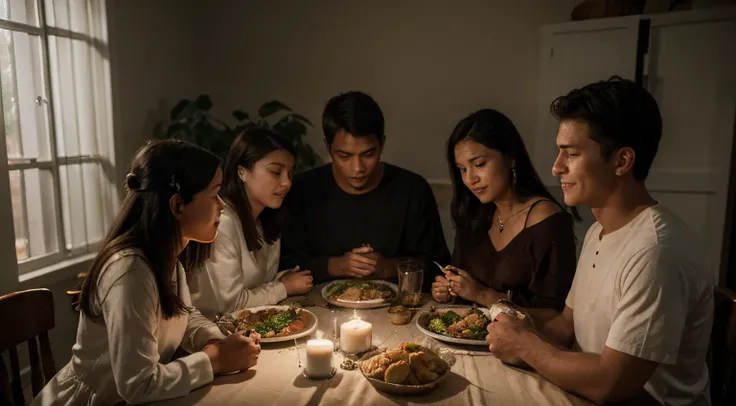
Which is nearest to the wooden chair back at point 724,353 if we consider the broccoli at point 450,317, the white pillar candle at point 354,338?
the broccoli at point 450,317

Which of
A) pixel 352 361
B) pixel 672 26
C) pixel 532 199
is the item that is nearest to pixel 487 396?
pixel 352 361

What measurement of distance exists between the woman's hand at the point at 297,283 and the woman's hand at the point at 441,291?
1.54 feet

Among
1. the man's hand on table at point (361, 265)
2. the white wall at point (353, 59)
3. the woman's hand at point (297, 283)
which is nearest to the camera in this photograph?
the woman's hand at point (297, 283)

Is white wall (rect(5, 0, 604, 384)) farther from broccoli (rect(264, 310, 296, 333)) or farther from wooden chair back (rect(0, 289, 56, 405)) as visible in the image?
broccoli (rect(264, 310, 296, 333))

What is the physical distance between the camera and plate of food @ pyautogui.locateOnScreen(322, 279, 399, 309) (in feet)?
5.93

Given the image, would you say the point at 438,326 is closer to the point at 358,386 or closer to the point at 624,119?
the point at 358,386

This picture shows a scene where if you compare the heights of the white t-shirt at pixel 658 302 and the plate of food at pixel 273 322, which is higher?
the white t-shirt at pixel 658 302

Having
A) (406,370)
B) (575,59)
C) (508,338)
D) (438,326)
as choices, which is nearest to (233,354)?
(406,370)

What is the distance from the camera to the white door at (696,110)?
2.70 meters

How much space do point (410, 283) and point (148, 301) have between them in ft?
2.85

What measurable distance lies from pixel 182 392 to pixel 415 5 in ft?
10.4

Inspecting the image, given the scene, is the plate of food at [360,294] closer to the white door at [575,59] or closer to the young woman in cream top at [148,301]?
the young woman in cream top at [148,301]

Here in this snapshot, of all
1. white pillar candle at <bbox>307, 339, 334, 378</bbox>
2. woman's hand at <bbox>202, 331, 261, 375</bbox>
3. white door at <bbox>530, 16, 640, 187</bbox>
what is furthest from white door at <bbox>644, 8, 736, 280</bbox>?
woman's hand at <bbox>202, 331, 261, 375</bbox>

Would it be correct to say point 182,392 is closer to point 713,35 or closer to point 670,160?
point 670,160
